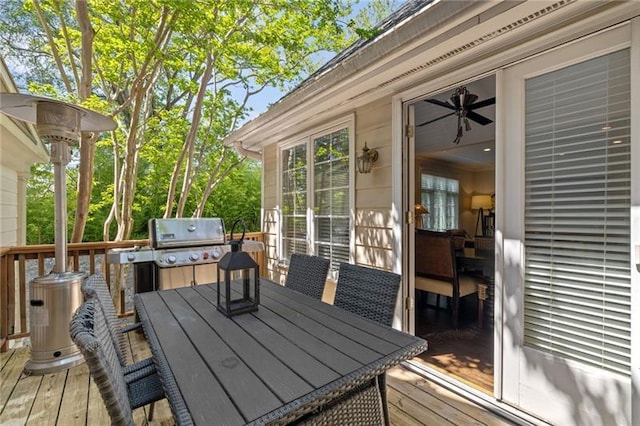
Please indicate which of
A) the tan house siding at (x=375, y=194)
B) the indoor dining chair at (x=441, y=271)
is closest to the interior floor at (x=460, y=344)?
the indoor dining chair at (x=441, y=271)

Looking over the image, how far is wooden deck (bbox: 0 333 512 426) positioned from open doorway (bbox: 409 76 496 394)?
27 centimetres

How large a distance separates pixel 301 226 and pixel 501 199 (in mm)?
2561

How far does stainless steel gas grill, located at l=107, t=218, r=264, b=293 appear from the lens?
124 inches

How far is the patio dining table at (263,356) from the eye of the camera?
90 cm

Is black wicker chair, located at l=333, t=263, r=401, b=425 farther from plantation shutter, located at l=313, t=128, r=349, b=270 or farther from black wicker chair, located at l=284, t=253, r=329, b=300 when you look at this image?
plantation shutter, located at l=313, t=128, r=349, b=270

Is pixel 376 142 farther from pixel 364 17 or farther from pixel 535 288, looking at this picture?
pixel 364 17

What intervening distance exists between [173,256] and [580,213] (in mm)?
3462

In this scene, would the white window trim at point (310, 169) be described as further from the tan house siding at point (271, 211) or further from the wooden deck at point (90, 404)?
the wooden deck at point (90, 404)

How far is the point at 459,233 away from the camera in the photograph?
5.24 m

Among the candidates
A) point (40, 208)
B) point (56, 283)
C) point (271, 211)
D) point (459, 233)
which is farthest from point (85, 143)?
point (40, 208)

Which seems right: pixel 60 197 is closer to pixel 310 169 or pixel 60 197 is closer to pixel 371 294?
pixel 310 169

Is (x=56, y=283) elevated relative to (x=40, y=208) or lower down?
lower down

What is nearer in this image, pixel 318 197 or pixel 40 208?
pixel 318 197

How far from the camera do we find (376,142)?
289cm
